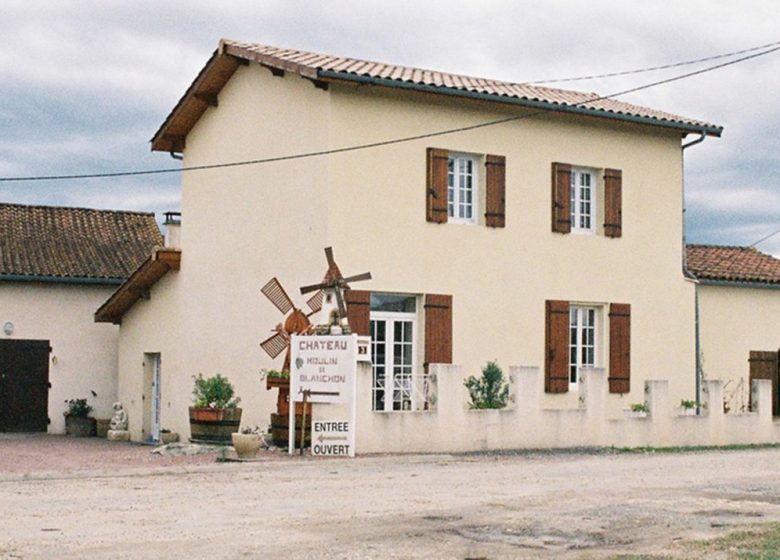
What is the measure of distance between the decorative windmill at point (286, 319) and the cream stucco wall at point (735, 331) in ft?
29.9

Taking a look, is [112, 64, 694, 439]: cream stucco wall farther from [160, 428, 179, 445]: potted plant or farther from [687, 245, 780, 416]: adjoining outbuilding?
[687, 245, 780, 416]: adjoining outbuilding

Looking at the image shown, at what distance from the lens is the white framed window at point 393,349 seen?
20047mm

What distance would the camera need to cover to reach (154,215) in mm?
33312

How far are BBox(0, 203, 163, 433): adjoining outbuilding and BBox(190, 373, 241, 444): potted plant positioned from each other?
9.64 m

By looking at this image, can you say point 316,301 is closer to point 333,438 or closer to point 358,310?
point 358,310

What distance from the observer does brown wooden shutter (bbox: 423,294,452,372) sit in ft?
67.3

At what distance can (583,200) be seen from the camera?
75.0ft

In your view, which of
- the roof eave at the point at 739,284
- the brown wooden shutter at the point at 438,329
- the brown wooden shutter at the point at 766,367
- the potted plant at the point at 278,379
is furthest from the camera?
the brown wooden shutter at the point at 766,367

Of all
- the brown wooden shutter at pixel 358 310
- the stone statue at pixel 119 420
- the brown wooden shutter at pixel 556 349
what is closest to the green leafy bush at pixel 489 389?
the brown wooden shutter at pixel 358 310

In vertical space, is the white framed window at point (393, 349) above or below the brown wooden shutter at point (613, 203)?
below

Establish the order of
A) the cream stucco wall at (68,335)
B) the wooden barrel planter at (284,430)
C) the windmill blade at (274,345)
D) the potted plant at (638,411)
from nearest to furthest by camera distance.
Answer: the wooden barrel planter at (284,430), the windmill blade at (274,345), the potted plant at (638,411), the cream stucco wall at (68,335)

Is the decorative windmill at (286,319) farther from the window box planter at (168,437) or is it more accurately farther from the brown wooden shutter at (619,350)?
the brown wooden shutter at (619,350)

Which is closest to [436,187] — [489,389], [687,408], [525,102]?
[525,102]

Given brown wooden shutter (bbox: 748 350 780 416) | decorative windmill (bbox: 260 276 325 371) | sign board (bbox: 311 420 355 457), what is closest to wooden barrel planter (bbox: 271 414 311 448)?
sign board (bbox: 311 420 355 457)
